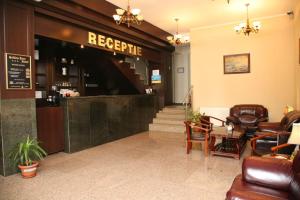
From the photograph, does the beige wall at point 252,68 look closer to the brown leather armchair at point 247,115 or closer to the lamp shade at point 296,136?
the brown leather armchair at point 247,115

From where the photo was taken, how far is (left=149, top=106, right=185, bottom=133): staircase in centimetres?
753

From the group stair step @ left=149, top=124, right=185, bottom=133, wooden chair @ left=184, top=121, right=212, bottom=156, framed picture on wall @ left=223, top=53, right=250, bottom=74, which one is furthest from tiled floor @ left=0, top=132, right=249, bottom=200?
framed picture on wall @ left=223, top=53, right=250, bottom=74

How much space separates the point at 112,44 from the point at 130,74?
5.88 ft

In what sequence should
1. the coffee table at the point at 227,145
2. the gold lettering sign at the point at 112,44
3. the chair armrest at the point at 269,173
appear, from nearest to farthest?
the chair armrest at the point at 269,173 → the coffee table at the point at 227,145 → the gold lettering sign at the point at 112,44

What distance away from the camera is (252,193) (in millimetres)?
1890

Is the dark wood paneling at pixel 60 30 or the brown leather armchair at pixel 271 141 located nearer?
the brown leather armchair at pixel 271 141

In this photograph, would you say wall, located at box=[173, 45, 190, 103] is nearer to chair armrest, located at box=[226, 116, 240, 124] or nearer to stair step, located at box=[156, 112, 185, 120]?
stair step, located at box=[156, 112, 185, 120]

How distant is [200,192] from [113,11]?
4499 millimetres

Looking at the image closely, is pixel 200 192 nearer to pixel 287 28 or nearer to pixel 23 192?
pixel 23 192

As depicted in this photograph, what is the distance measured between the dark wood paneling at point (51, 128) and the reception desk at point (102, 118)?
12cm

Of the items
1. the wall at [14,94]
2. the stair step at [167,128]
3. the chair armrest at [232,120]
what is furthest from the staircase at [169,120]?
the wall at [14,94]

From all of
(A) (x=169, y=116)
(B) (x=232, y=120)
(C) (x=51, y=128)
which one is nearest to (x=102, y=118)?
(C) (x=51, y=128)

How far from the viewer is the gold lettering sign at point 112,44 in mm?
5539

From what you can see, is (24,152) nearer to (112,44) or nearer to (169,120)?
(112,44)
